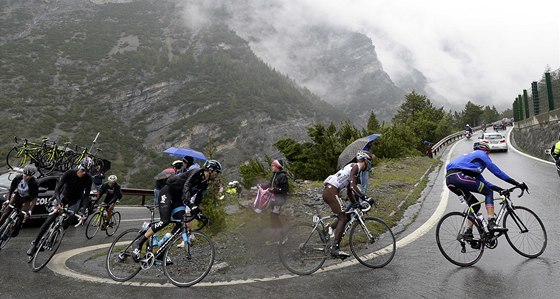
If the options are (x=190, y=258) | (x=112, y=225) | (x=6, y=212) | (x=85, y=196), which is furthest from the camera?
(x=112, y=225)

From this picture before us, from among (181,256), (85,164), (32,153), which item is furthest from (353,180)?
(32,153)

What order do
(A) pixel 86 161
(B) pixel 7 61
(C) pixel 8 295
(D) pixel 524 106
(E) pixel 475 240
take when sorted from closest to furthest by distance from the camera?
(C) pixel 8 295 < (E) pixel 475 240 < (A) pixel 86 161 < (D) pixel 524 106 < (B) pixel 7 61

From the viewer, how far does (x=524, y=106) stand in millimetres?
29484

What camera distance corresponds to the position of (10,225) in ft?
25.9

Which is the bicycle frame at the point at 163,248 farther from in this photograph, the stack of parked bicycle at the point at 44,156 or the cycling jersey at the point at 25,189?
the stack of parked bicycle at the point at 44,156

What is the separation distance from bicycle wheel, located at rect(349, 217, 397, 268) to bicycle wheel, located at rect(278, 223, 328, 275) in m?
0.53

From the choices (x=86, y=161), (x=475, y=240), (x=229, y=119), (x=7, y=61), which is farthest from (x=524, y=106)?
(x=7, y=61)

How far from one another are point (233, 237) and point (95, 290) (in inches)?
112

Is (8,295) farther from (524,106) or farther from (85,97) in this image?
(85,97)

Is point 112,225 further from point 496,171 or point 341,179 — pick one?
point 496,171

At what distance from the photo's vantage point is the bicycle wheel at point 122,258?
19.8 feet

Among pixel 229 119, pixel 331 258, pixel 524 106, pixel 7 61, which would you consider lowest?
pixel 229 119

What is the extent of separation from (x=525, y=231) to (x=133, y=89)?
10080cm

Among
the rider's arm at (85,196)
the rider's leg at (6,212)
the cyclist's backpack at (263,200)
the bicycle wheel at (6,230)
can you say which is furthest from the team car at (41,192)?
the cyclist's backpack at (263,200)
